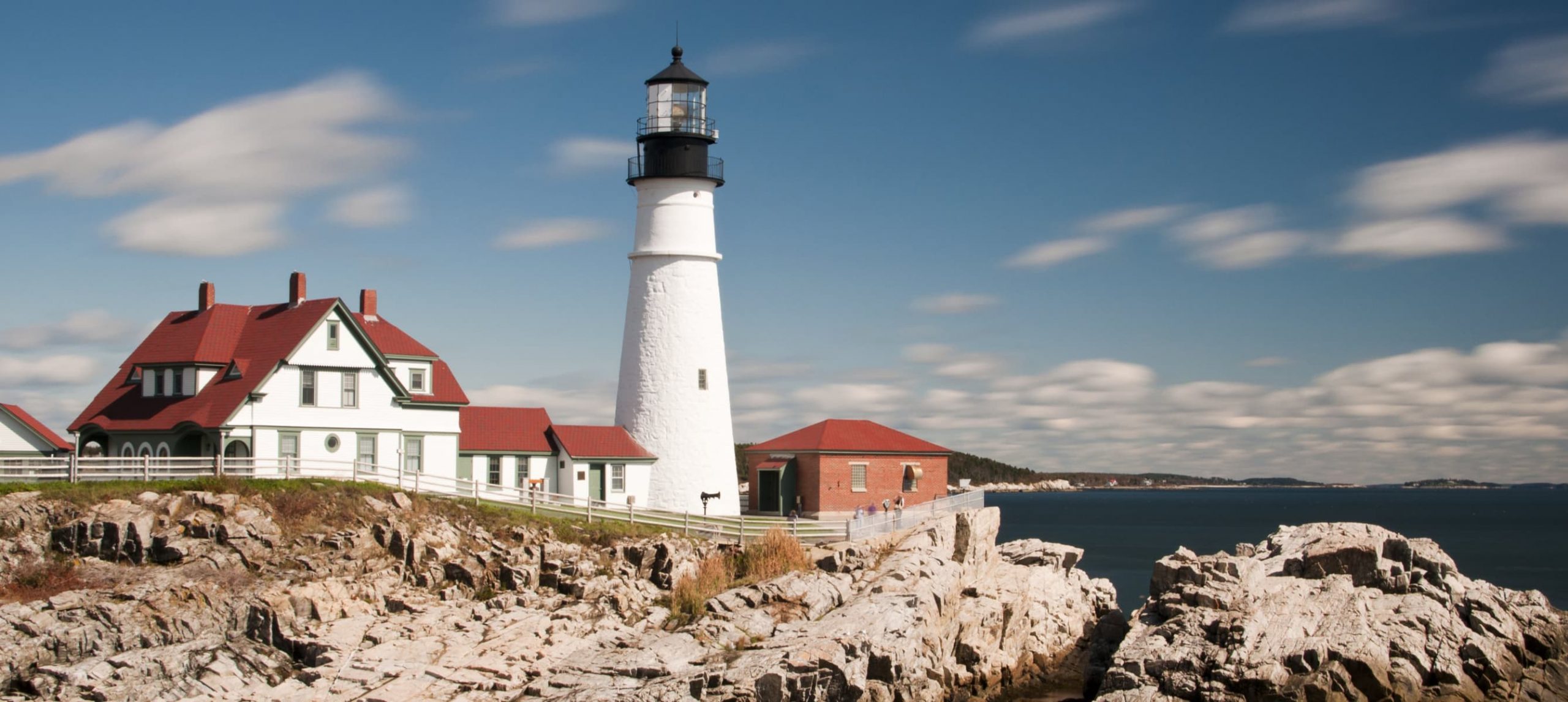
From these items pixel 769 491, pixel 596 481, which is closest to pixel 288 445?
pixel 596 481

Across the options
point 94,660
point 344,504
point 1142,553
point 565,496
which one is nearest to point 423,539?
point 344,504

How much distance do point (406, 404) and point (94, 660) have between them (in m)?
12.0

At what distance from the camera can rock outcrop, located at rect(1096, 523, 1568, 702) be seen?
78.7 ft

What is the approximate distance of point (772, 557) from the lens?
3122cm

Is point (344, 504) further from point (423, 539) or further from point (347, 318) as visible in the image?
point (347, 318)

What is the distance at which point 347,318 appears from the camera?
1308 inches

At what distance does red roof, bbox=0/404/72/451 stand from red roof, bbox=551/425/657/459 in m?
12.1

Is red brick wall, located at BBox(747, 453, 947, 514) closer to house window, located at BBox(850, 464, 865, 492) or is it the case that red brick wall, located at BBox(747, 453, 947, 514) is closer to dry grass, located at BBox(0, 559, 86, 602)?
house window, located at BBox(850, 464, 865, 492)

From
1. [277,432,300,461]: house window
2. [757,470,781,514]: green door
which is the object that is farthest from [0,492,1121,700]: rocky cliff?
[757,470,781,514]: green door

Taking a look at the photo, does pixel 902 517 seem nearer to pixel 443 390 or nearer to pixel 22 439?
pixel 443 390

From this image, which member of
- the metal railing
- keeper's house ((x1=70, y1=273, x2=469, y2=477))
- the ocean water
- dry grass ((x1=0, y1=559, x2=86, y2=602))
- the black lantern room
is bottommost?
the ocean water

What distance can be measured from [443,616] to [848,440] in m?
15.9

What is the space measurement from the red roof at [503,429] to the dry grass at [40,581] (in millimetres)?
11946

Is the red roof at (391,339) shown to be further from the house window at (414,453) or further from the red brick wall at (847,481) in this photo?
the red brick wall at (847,481)
